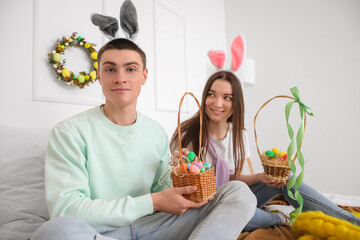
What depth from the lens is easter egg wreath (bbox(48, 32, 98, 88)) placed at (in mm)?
1804

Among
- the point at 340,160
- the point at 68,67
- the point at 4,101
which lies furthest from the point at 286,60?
the point at 4,101

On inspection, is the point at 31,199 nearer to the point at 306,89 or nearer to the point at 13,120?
the point at 13,120

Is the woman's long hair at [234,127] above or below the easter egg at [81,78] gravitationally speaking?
below

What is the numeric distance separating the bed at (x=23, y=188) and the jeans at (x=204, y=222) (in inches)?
7.7

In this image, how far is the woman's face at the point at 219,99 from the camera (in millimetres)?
1662

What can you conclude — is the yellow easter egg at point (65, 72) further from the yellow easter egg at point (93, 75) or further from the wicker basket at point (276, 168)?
the wicker basket at point (276, 168)

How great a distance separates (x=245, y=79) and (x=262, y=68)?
30.0 inches

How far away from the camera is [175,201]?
3.18 feet

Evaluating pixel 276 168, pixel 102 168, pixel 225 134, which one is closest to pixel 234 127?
pixel 225 134

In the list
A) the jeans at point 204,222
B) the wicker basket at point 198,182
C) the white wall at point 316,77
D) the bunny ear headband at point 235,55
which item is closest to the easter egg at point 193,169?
the wicker basket at point 198,182

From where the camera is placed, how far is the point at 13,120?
163 centimetres

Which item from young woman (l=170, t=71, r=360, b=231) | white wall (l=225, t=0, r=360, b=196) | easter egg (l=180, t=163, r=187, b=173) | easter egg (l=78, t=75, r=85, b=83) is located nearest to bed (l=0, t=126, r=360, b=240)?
young woman (l=170, t=71, r=360, b=231)

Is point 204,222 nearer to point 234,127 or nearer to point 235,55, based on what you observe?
point 234,127

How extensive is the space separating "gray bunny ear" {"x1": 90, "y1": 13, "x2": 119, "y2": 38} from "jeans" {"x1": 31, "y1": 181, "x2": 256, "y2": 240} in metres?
0.85
